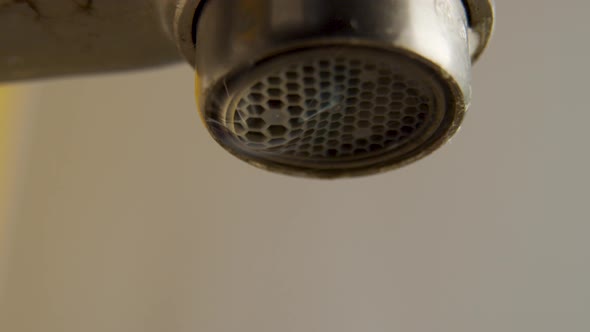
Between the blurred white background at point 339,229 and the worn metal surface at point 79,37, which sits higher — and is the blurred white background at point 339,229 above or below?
below

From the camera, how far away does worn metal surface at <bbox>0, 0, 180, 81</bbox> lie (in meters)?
0.23

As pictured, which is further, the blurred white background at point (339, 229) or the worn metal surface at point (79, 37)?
the blurred white background at point (339, 229)

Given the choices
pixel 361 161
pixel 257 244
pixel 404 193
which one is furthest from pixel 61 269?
pixel 361 161

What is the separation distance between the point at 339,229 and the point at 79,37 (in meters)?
0.37

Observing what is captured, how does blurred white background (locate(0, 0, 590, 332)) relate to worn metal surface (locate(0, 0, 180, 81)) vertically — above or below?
below

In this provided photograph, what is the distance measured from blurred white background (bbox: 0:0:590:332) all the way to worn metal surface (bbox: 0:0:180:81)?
336mm

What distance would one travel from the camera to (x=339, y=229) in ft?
1.86

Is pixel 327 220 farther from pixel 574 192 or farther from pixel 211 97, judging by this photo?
pixel 211 97

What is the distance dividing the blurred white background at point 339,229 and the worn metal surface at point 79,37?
34cm

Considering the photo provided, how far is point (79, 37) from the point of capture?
241 millimetres

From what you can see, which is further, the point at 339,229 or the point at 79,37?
the point at 339,229

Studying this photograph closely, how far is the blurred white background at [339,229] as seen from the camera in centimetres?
52

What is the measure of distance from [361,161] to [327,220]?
0.35 metres

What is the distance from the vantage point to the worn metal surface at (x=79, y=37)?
0.23 meters
